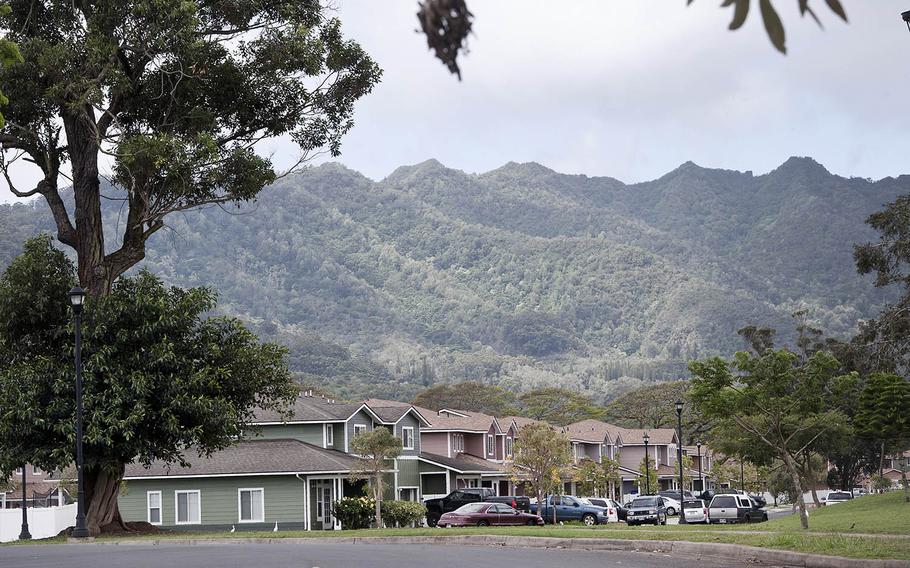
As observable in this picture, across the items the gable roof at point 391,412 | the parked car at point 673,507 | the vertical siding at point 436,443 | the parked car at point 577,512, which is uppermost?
the gable roof at point 391,412

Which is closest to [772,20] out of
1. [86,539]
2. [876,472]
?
[86,539]

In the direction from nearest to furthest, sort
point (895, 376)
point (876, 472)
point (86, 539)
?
point (86, 539) < point (895, 376) < point (876, 472)

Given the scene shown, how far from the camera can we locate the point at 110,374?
3089 cm

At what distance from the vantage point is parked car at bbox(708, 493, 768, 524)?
5638 cm

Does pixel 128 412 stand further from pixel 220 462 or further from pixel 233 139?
pixel 220 462

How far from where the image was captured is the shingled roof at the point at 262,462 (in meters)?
55.0

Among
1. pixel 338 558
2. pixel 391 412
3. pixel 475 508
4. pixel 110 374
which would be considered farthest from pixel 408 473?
pixel 338 558

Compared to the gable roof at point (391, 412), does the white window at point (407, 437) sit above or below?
below

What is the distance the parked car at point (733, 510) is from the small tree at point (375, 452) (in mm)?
16535

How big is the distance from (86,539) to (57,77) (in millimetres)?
12231

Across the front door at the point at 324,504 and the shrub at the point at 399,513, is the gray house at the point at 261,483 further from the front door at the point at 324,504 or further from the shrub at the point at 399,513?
the shrub at the point at 399,513

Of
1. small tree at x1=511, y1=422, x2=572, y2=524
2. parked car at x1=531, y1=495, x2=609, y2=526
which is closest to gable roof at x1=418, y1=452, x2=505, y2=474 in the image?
small tree at x1=511, y1=422, x2=572, y2=524

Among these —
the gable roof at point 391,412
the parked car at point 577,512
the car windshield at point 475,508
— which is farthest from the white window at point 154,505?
the parked car at point 577,512

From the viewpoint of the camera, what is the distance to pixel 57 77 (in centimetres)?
3036
